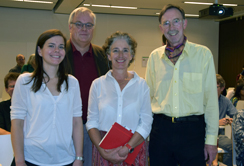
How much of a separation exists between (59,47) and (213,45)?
1080 cm

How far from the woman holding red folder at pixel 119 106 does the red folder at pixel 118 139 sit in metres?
0.04

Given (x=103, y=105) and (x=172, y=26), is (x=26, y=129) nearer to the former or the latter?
(x=103, y=105)

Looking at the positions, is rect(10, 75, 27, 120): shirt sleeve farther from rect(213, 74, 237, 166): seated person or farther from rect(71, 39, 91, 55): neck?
rect(213, 74, 237, 166): seated person

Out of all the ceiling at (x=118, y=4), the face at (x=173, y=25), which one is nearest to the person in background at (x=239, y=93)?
the face at (x=173, y=25)

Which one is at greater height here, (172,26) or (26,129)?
(172,26)

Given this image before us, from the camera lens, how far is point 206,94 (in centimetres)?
216

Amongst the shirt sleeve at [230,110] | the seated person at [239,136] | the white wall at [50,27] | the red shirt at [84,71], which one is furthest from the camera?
the white wall at [50,27]

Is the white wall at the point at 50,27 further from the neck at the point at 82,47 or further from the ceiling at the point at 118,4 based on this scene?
the neck at the point at 82,47

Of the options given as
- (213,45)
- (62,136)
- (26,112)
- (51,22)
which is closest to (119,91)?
(62,136)

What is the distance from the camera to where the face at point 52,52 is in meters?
1.91

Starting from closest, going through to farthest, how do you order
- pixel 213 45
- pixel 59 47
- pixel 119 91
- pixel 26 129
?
1. pixel 26 129
2. pixel 59 47
3. pixel 119 91
4. pixel 213 45

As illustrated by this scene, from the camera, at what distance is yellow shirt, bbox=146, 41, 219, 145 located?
2123 mm

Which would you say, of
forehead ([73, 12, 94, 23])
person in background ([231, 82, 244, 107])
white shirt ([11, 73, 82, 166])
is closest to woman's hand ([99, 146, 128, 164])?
white shirt ([11, 73, 82, 166])

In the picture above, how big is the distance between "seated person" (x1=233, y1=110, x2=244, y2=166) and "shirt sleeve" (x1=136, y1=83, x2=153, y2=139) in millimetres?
1583
